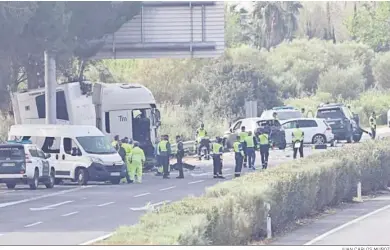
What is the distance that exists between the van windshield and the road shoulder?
984cm

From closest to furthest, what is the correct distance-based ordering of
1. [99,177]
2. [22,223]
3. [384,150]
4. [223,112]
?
[22,223], [384,150], [99,177], [223,112]

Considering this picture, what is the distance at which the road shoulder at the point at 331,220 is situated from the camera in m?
20.8

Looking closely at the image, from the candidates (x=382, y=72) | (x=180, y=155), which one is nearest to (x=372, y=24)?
(x=382, y=72)

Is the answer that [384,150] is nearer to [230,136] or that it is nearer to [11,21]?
[11,21]

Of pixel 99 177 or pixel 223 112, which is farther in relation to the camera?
pixel 223 112

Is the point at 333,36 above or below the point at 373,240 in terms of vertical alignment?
above

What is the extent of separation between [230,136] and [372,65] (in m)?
49.0

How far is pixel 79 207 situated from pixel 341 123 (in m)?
27.0

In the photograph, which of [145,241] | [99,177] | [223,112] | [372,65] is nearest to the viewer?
[145,241]

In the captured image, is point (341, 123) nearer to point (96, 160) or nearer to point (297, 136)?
point (297, 136)

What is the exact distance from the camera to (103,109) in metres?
41.6

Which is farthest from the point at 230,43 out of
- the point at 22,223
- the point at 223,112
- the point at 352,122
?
the point at 22,223

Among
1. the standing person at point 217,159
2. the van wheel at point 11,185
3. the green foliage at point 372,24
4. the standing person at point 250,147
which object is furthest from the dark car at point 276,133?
the green foliage at point 372,24

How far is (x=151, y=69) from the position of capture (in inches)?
2953
